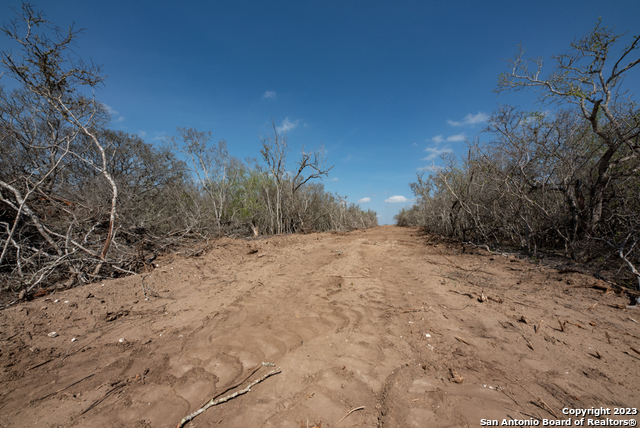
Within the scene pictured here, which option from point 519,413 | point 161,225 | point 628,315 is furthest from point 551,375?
point 161,225

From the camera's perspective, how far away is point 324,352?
2498 millimetres

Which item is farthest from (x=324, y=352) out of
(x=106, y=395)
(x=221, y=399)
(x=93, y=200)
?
(x=93, y=200)

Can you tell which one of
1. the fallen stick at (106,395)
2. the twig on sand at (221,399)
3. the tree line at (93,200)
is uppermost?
the tree line at (93,200)

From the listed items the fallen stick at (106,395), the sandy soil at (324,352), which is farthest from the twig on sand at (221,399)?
the fallen stick at (106,395)

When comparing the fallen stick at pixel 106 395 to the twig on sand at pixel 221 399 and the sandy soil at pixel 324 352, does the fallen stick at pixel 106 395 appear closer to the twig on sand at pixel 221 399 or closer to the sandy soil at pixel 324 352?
the sandy soil at pixel 324 352

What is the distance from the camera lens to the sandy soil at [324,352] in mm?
1811

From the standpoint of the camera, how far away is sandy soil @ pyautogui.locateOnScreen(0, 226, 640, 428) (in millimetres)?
1811

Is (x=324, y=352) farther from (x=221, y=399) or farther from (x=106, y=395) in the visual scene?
(x=106, y=395)

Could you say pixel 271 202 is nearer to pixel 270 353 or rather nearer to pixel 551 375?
pixel 270 353

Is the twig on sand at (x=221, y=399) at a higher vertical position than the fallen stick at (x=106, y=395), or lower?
lower

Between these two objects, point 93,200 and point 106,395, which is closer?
point 106,395

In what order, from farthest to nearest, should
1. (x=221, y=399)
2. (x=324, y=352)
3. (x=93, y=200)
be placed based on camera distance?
(x=93, y=200) < (x=324, y=352) < (x=221, y=399)

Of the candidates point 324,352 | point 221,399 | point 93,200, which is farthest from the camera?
point 93,200

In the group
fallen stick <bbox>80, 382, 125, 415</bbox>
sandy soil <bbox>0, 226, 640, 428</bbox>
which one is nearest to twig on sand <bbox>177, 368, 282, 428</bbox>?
sandy soil <bbox>0, 226, 640, 428</bbox>
